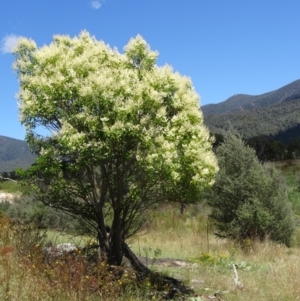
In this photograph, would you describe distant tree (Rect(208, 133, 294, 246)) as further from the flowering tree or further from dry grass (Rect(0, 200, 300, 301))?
the flowering tree

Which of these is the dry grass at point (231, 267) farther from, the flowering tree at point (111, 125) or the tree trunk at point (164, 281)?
the flowering tree at point (111, 125)

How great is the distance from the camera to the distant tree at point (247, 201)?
1798cm

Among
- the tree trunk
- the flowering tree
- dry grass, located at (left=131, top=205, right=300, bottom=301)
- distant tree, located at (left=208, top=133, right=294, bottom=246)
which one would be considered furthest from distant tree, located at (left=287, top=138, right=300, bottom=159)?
the flowering tree

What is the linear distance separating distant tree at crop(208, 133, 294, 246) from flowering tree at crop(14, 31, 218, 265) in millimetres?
→ 9667

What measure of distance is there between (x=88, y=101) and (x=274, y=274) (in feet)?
20.6

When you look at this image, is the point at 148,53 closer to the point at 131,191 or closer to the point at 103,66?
the point at 103,66

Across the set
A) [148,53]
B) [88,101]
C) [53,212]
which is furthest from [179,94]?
[53,212]

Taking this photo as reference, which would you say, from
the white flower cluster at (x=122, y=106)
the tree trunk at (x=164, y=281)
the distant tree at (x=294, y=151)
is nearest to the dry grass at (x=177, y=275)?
the tree trunk at (x=164, y=281)

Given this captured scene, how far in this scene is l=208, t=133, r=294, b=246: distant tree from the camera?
1798cm

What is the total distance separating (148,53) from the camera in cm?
898

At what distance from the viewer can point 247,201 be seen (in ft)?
59.6

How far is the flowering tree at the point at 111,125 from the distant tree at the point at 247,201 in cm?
967

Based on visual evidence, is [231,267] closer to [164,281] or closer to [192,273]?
[192,273]

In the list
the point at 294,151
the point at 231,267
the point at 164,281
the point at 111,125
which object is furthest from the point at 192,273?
the point at 294,151
